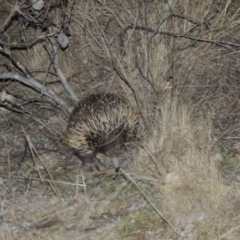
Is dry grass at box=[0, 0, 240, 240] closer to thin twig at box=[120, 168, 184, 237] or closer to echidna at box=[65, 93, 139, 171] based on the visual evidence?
thin twig at box=[120, 168, 184, 237]

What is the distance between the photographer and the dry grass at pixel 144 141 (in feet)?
12.5

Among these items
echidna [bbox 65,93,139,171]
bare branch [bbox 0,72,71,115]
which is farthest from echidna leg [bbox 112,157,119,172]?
bare branch [bbox 0,72,71,115]

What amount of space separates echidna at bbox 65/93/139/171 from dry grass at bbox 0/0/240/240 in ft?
0.40

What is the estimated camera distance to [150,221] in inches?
150

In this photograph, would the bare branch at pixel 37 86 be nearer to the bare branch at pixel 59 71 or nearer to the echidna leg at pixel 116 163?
the bare branch at pixel 59 71

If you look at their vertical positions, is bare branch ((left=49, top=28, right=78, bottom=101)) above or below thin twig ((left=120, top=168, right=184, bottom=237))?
above

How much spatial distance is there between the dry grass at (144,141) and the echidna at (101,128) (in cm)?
12

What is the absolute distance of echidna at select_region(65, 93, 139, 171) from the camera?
4.33 metres

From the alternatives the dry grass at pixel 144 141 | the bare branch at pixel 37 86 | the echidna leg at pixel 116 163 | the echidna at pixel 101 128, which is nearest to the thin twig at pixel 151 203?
the dry grass at pixel 144 141

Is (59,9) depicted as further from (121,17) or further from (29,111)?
(29,111)

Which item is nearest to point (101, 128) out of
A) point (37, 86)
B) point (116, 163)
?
point (116, 163)

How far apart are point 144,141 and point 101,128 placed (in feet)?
1.13

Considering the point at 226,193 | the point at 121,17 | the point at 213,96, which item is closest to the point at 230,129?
the point at 213,96

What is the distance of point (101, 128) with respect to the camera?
14.2 feet
